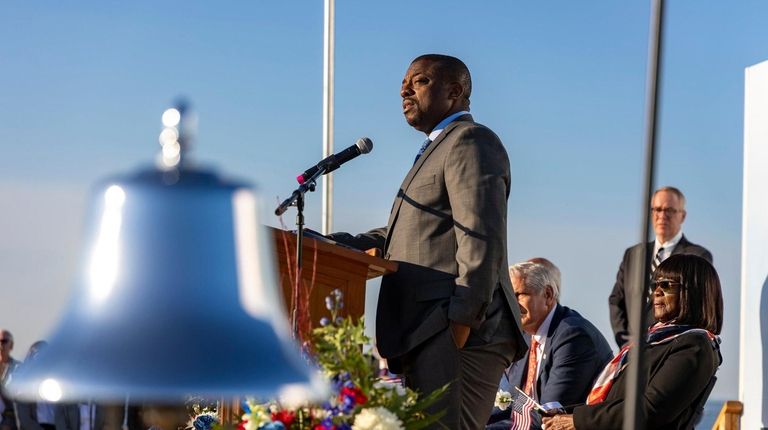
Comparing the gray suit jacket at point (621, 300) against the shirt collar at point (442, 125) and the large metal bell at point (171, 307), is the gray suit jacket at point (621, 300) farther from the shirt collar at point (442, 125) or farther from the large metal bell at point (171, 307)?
the large metal bell at point (171, 307)

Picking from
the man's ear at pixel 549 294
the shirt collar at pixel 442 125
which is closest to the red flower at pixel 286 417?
the shirt collar at pixel 442 125

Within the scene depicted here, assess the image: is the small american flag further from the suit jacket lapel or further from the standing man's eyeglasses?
the standing man's eyeglasses

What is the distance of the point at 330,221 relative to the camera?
8.82m

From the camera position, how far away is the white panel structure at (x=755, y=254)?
21.2 feet

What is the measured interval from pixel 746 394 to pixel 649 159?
5256mm

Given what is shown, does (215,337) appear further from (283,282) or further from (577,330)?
(577,330)

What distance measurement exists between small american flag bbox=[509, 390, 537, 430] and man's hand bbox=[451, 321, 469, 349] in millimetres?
1391

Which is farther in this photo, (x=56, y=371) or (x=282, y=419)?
(x=282, y=419)

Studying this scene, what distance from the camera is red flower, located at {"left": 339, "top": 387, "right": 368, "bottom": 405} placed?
3.09 metres

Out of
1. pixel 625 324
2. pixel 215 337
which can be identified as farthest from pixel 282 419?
pixel 625 324

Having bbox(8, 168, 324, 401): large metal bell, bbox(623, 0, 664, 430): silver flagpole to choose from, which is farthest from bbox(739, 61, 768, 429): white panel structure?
bbox(8, 168, 324, 401): large metal bell

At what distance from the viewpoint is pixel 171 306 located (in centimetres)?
116

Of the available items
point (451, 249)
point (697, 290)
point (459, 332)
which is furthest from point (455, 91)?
point (697, 290)

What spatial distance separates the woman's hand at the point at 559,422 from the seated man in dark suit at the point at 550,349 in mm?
370
